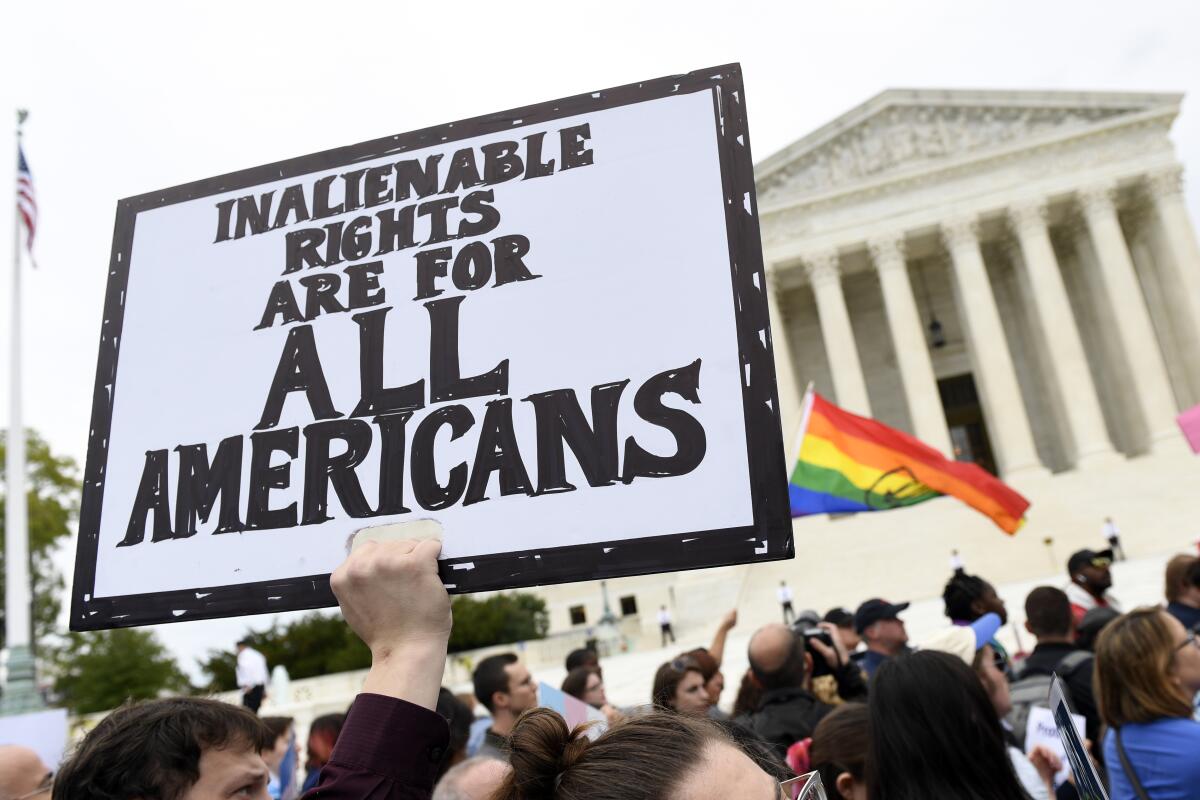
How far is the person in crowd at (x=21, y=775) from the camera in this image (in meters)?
3.17

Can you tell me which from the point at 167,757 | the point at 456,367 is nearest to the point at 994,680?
the point at 456,367

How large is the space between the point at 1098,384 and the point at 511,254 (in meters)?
44.1

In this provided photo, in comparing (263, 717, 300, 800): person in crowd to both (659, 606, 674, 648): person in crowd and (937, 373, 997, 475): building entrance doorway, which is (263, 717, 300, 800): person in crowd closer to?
(659, 606, 674, 648): person in crowd

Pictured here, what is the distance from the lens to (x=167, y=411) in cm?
261

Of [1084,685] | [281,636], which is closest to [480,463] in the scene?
[1084,685]

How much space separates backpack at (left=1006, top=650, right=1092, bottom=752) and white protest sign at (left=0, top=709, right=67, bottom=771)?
4705 millimetres

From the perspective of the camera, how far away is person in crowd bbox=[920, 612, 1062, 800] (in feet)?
11.8

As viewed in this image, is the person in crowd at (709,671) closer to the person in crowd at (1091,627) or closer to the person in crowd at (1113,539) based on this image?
the person in crowd at (1091,627)

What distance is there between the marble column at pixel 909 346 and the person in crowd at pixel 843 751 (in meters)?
35.4

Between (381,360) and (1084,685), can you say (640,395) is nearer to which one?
(381,360)

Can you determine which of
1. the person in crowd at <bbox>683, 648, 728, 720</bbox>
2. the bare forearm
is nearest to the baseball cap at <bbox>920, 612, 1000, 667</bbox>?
the person in crowd at <bbox>683, 648, 728, 720</bbox>

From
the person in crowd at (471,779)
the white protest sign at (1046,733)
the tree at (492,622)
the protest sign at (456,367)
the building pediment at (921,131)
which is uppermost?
the building pediment at (921,131)

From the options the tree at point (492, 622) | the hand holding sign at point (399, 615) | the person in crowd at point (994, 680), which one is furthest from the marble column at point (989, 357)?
the hand holding sign at point (399, 615)

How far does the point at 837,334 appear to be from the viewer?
1540 inches
